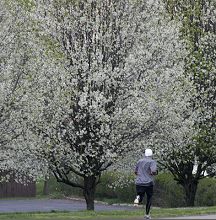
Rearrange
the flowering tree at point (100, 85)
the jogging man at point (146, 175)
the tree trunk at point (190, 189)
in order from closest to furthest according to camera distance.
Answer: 1. the jogging man at point (146, 175)
2. the flowering tree at point (100, 85)
3. the tree trunk at point (190, 189)

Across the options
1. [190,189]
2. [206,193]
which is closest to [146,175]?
[190,189]

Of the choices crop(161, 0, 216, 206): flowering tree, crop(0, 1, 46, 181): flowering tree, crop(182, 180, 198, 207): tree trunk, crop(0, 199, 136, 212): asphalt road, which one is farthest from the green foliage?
crop(0, 1, 46, 181): flowering tree

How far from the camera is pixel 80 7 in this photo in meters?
21.7

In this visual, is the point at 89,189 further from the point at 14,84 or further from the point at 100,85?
the point at 14,84

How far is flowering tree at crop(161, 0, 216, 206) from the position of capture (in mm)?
23969

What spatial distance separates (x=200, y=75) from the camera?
24.1 m

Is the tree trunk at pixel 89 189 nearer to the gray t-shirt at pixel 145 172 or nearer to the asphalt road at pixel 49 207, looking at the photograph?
the asphalt road at pixel 49 207

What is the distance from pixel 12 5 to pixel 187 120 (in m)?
7.17

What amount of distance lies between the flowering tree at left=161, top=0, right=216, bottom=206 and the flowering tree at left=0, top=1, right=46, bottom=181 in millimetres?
Result: 5628

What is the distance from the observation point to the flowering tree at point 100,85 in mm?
20547

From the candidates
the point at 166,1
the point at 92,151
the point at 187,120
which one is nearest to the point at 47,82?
the point at 92,151

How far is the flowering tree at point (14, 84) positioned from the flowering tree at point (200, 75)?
5628mm

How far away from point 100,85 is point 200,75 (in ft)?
16.3

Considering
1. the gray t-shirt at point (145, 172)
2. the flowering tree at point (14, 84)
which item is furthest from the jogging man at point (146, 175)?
the flowering tree at point (14, 84)
